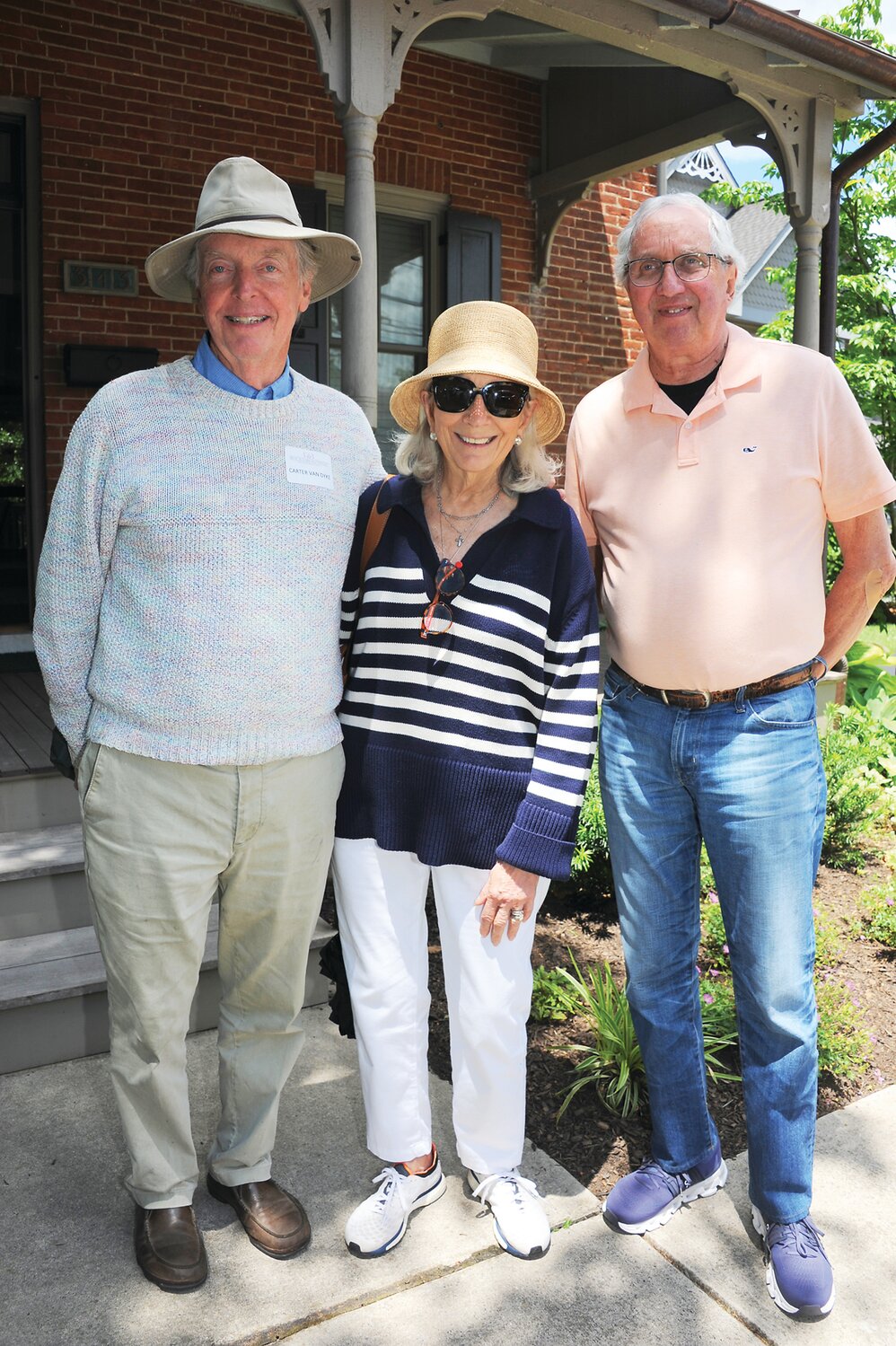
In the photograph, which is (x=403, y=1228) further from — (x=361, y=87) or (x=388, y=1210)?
(x=361, y=87)

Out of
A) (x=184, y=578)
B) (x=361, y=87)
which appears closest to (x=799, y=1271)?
(x=184, y=578)

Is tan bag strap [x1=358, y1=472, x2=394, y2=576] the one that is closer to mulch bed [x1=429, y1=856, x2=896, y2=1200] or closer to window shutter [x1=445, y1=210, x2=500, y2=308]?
mulch bed [x1=429, y1=856, x2=896, y2=1200]

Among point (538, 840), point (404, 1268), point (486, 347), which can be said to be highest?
point (486, 347)

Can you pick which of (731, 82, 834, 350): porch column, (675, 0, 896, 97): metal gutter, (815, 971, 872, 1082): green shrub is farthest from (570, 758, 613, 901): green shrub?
(675, 0, 896, 97): metal gutter

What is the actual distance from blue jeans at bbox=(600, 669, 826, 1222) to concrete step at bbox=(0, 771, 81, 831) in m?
2.10

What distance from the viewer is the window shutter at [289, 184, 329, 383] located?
6.48 m

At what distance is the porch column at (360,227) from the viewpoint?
185 inches

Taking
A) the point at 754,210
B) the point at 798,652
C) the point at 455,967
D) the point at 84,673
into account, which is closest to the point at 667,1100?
the point at 455,967

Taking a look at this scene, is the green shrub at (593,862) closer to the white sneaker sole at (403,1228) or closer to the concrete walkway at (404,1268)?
the concrete walkway at (404,1268)

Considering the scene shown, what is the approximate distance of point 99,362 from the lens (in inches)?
233

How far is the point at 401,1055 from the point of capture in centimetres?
239

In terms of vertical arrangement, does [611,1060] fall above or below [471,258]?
below

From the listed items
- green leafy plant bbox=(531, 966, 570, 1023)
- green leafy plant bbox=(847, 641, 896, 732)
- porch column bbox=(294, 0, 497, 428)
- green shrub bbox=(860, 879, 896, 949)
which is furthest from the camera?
green leafy plant bbox=(847, 641, 896, 732)

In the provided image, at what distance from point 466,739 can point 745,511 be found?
0.72m
